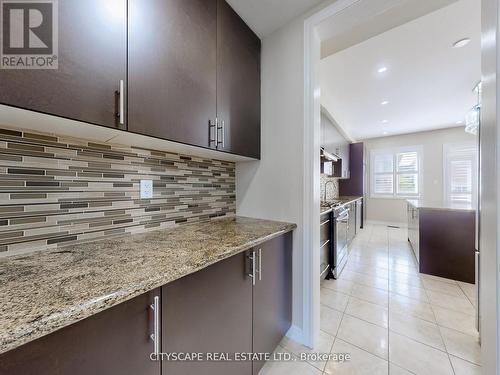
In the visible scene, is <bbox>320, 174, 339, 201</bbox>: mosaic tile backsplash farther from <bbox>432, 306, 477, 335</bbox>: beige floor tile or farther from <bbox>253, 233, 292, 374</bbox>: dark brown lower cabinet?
<bbox>253, 233, 292, 374</bbox>: dark brown lower cabinet

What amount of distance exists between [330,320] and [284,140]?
5.19ft

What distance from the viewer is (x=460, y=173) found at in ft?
17.3

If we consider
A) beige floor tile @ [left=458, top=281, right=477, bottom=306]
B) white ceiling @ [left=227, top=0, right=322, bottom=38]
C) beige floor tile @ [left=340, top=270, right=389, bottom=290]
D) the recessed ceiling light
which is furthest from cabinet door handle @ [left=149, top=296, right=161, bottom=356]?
the recessed ceiling light

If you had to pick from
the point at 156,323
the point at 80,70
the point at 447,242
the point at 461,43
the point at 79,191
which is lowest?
the point at 447,242

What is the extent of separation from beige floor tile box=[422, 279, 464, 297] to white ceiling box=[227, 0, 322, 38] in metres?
3.05

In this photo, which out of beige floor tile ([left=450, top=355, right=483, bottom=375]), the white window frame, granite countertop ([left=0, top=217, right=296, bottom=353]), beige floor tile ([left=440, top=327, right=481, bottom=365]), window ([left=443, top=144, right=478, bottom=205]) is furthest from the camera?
the white window frame

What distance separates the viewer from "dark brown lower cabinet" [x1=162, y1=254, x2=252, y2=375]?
73cm

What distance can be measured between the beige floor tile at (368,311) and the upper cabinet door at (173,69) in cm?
196

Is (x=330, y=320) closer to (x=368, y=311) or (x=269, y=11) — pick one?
(x=368, y=311)

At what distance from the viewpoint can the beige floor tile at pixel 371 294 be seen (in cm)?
207

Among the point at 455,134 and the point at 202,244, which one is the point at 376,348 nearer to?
the point at 202,244

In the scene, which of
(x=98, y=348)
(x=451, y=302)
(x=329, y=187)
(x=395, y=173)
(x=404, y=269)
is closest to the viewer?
(x=98, y=348)

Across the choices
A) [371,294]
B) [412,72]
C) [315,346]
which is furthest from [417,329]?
[412,72]

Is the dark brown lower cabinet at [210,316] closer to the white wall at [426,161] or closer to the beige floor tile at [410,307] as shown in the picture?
the beige floor tile at [410,307]
